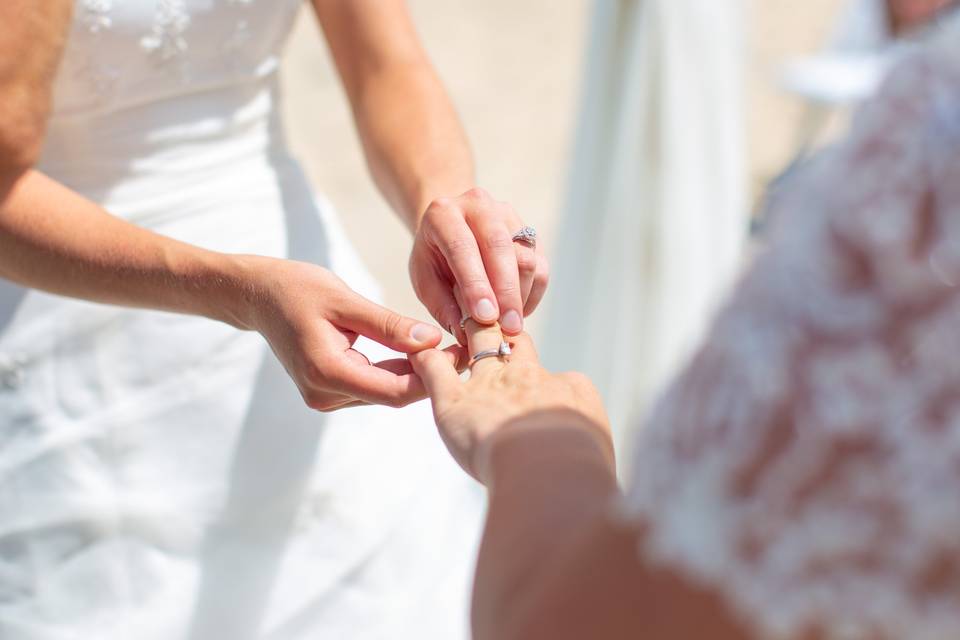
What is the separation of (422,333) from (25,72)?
490 mm

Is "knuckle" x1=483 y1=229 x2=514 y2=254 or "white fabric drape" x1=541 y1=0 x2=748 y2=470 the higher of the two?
"white fabric drape" x1=541 y1=0 x2=748 y2=470

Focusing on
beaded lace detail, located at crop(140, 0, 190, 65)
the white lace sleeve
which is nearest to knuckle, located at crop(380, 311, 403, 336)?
beaded lace detail, located at crop(140, 0, 190, 65)

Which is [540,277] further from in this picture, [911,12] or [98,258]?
[911,12]

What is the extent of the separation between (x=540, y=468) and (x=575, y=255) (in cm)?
170

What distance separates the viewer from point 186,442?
133 cm

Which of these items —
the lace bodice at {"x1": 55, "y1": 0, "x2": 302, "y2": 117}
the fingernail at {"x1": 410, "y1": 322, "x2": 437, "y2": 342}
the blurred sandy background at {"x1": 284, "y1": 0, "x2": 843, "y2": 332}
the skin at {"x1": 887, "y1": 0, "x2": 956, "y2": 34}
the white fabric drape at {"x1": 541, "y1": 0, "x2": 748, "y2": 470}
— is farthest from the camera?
the blurred sandy background at {"x1": 284, "y1": 0, "x2": 843, "y2": 332}

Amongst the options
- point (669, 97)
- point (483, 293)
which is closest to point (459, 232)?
point (483, 293)

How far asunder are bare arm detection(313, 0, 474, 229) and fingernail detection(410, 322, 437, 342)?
1.04 feet

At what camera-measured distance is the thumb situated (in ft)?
3.60

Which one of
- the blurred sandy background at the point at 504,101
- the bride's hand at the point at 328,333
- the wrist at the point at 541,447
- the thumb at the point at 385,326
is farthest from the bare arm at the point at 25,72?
the blurred sandy background at the point at 504,101

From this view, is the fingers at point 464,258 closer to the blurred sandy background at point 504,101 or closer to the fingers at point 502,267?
the fingers at point 502,267

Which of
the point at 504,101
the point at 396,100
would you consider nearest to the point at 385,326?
the point at 396,100

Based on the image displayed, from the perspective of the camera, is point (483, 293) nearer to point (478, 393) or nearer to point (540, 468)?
point (478, 393)

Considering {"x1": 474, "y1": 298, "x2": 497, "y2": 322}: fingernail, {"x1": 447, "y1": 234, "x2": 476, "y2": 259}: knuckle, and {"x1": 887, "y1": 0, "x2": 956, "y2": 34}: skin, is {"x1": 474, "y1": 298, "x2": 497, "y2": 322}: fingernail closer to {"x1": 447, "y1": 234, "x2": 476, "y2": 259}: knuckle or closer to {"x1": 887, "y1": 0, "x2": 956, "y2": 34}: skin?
{"x1": 447, "y1": 234, "x2": 476, "y2": 259}: knuckle
